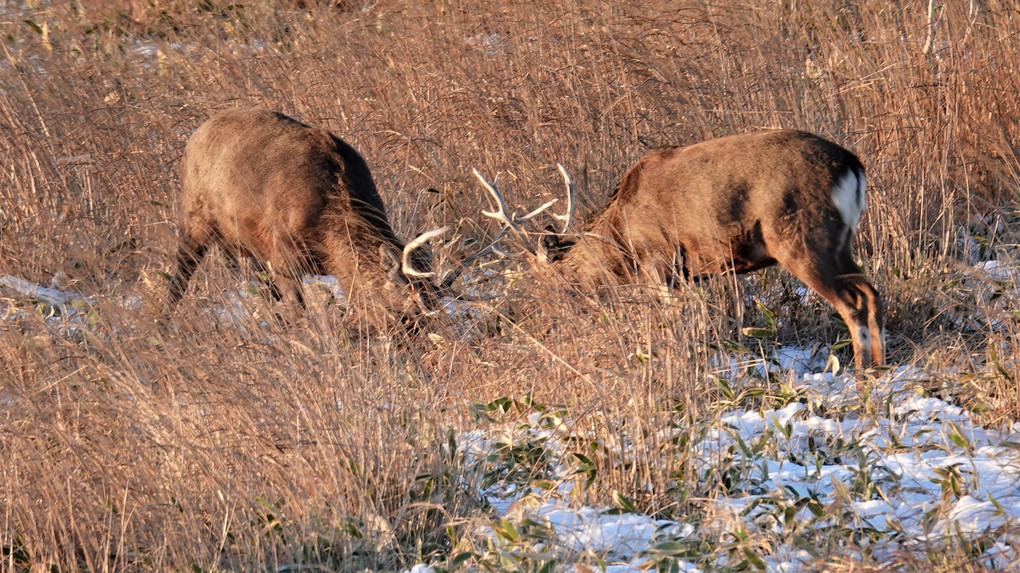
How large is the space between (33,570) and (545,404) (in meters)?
2.07

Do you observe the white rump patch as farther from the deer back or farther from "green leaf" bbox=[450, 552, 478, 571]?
"green leaf" bbox=[450, 552, 478, 571]

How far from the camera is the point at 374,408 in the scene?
165 inches

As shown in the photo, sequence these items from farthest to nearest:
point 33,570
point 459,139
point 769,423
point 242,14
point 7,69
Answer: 1. point 242,14
2. point 7,69
3. point 459,139
4. point 769,423
5. point 33,570

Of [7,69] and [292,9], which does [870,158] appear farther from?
[7,69]

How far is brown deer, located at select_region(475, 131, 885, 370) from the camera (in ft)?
19.2

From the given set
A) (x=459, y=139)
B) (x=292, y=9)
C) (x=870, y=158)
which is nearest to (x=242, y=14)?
(x=292, y=9)

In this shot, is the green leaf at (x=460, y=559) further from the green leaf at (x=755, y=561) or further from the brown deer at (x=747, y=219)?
the brown deer at (x=747, y=219)

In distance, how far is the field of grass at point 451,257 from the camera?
3.98m

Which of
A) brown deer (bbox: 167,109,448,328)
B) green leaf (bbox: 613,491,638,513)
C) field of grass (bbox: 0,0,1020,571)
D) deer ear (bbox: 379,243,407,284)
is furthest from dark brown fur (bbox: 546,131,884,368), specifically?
green leaf (bbox: 613,491,638,513)

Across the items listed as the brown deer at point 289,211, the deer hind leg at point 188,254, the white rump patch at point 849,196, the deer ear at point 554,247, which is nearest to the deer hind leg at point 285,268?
the brown deer at point 289,211

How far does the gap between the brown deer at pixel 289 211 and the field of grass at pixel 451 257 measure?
0.27 meters

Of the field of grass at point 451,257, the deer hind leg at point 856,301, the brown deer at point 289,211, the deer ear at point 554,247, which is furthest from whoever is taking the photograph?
the deer ear at point 554,247

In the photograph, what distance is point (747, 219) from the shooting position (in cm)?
602

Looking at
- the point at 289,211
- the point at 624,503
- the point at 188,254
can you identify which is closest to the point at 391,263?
the point at 289,211
